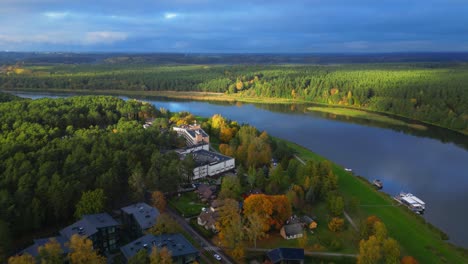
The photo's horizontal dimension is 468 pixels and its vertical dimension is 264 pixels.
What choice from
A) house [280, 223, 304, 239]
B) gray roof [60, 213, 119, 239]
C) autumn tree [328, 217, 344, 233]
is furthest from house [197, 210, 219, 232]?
autumn tree [328, 217, 344, 233]

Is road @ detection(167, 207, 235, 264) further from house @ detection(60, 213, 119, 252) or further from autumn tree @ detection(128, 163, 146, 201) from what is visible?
house @ detection(60, 213, 119, 252)

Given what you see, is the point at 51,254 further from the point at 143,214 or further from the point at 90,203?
the point at 143,214

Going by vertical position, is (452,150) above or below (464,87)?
below

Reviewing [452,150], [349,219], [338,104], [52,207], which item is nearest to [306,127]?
[452,150]

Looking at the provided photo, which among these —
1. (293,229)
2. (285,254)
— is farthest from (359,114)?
(285,254)

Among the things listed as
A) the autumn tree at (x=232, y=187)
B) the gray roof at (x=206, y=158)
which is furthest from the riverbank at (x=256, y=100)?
the autumn tree at (x=232, y=187)

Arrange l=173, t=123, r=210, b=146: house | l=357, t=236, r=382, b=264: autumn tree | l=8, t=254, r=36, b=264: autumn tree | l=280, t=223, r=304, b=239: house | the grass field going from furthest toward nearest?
Answer: 1. the grass field
2. l=173, t=123, r=210, b=146: house
3. l=280, t=223, r=304, b=239: house
4. l=357, t=236, r=382, b=264: autumn tree
5. l=8, t=254, r=36, b=264: autumn tree

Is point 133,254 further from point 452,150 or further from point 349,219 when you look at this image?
point 452,150
